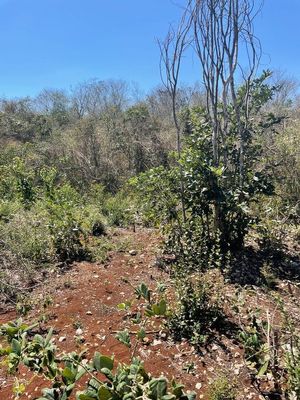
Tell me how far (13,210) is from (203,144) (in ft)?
11.4

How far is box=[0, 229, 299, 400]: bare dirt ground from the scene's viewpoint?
2334 mm

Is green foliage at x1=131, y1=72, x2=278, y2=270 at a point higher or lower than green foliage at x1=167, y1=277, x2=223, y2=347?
higher

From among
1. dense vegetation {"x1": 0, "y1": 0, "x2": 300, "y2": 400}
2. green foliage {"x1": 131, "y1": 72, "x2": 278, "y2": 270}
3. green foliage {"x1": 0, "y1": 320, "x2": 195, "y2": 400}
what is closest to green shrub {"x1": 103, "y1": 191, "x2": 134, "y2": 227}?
dense vegetation {"x1": 0, "y1": 0, "x2": 300, "y2": 400}

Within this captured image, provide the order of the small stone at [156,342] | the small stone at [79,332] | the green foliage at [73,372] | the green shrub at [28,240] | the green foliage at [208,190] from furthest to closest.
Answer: the green shrub at [28,240] → the green foliage at [208,190] → the small stone at [79,332] → the small stone at [156,342] → the green foliage at [73,372]

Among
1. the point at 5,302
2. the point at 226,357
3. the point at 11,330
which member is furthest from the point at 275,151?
the point at 11,330

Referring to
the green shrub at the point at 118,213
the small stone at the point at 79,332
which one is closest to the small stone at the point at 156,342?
the small stone at the point at 79,332

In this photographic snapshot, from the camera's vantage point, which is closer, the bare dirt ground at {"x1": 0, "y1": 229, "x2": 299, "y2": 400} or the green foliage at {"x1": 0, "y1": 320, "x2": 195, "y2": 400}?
the green foliage at {"x1": 0, "y1": 320, "x2": 195, "y2": 400}

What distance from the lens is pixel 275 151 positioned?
6.15 m

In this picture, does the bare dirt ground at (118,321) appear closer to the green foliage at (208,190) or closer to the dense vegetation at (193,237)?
the dense vegetation at (193,237)

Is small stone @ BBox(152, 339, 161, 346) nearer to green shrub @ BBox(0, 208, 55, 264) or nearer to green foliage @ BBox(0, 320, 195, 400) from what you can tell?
green foliage @ BBox(0, 320, 195, 400)

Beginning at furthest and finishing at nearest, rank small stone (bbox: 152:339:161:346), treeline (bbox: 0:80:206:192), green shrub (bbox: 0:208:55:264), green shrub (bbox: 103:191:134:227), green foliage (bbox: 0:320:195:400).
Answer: treeline (bbox: 0:80:206:192), green shrub (bbox: 103:191:134:227), green shrub (bbox: 0:208:55:264), small stone (bbox: 152:339:161:346), green foliage (bbox: 0:320:195:400)

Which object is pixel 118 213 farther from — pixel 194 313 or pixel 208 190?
pixel 194 313

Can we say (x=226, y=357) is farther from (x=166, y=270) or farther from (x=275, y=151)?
(x=275, y=151)

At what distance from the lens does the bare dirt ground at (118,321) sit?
2334mm
